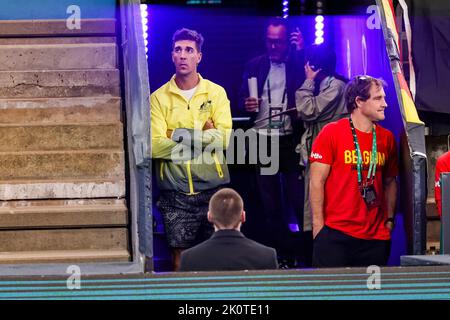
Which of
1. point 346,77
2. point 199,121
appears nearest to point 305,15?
point 346,77

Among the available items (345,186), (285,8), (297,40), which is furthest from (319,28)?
(345,186)

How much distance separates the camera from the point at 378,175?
27.5 feet

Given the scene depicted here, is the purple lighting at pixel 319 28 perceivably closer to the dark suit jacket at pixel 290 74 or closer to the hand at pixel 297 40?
the hand at pixel 297 40

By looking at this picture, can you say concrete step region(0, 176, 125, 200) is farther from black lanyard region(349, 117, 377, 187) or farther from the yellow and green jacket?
black lanyard region(349, 117, 377, 187)

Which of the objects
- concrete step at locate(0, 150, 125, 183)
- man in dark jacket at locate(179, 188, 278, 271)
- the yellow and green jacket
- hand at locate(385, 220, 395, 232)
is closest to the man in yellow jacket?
the yellow and green jacket

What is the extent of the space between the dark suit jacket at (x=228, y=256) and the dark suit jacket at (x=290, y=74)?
2757 millimetres

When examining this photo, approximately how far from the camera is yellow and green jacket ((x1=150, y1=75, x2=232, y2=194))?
8.61 metres

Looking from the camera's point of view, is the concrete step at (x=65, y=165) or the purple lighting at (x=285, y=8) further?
the purple lighting at (x=285, y=8)

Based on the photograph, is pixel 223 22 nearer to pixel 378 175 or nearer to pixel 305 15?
pixel 305 15

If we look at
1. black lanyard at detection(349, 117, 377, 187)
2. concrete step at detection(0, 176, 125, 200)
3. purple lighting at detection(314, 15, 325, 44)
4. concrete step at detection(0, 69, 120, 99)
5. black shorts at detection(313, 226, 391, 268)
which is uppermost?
purple lighting at detection(314, 15, 325, 44)

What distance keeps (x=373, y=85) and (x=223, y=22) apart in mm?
3114

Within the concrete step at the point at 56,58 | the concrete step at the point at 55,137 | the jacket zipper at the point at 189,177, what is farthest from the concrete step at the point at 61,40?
the jacket zipper at the point at 189,177

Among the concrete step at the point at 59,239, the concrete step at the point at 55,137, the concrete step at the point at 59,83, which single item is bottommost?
the concrete step at the point at 59,239

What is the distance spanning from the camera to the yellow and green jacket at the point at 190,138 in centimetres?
861
